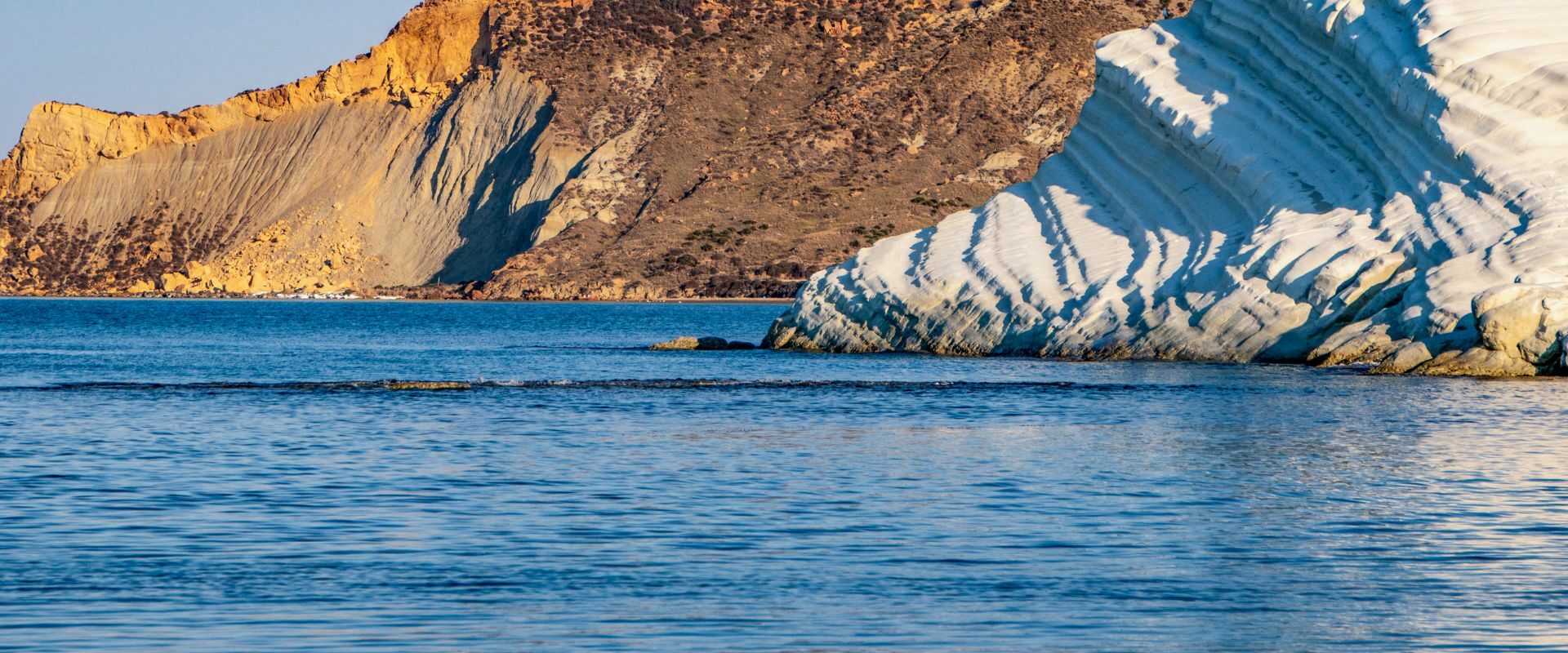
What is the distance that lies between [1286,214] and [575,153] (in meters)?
89.9

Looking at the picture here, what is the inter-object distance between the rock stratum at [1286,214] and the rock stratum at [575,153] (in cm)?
6289

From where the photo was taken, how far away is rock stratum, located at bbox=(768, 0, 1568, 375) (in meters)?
36.1

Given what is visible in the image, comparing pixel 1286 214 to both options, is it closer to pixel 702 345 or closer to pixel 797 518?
pixel 702 345

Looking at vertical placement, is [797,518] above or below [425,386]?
above

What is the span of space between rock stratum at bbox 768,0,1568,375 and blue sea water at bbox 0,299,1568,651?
324 cm

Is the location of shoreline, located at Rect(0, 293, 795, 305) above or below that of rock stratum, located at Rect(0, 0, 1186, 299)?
below

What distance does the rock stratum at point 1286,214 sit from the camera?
3612cm

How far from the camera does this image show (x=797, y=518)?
16672 millimetres

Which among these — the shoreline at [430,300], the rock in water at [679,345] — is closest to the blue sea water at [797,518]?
the rock in water at [679,345]

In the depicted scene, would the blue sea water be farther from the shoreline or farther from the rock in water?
the shoreline

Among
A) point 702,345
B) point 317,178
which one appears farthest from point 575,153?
point 702,345

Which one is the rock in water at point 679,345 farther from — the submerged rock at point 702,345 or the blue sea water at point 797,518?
the blue sea water at point 797,518

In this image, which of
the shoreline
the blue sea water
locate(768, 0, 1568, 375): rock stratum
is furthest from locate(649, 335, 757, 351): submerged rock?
Answer: the shoreline

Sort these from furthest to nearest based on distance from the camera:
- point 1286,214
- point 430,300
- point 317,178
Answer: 1. point 317,178
2. point 430,300
3. point 1286,214
